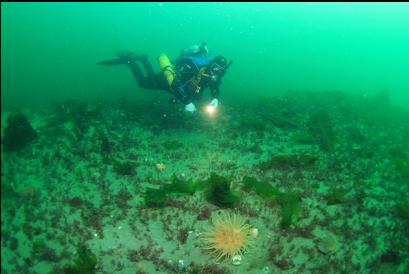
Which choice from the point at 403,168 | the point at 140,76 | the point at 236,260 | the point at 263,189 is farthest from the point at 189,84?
the point at 403,168

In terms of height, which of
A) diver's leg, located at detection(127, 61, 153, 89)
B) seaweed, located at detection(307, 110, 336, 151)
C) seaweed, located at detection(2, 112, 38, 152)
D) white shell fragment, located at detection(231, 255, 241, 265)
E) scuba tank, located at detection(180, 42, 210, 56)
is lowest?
white shell fragment, located at detection(231, 255, 241, 265)

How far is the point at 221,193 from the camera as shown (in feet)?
24.8

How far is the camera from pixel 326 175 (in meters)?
9.45

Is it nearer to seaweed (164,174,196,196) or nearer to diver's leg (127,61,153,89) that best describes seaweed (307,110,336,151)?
seaweed (164,174,196,196)

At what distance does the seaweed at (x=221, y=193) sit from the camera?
24.8ft

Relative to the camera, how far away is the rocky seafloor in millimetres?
6988

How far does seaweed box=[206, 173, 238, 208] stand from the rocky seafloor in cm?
9

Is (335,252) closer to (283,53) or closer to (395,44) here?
(283,53)

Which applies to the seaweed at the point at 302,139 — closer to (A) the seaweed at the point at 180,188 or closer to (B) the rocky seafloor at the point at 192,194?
(B) the rocky seafloor at the point at 192,194

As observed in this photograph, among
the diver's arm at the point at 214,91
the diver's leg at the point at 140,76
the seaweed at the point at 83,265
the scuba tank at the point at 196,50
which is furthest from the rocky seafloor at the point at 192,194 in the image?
the scuba tank at the point at 196,50

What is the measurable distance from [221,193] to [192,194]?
2.90 ft

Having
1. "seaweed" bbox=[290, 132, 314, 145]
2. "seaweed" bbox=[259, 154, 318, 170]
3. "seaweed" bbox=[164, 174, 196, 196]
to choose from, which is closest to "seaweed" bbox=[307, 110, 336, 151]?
"seaweed" bbox=[290, 132, 314, 145]

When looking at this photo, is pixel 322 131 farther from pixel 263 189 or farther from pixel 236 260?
pixel 236 260

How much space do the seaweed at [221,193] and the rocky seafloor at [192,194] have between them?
85 millimetres
